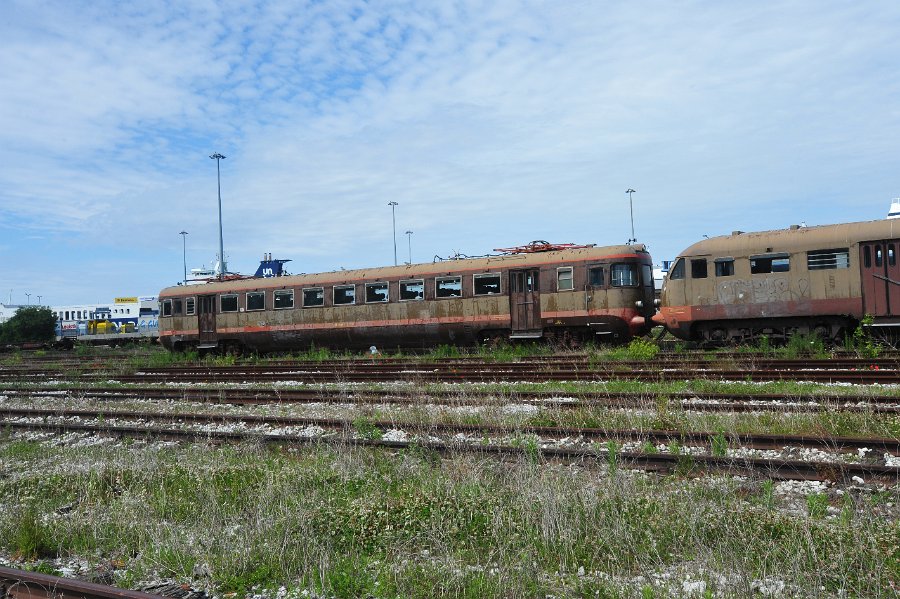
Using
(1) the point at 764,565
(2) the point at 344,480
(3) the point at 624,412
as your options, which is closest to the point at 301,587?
(2) the point at 344,480

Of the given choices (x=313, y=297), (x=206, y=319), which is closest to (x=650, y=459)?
(x=313, y=297)

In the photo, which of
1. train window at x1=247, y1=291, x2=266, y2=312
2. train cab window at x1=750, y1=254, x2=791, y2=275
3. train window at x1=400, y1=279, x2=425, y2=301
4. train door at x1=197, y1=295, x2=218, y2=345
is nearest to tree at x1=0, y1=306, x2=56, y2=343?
train door at x1=197, y1=295, x2=218, y2=345

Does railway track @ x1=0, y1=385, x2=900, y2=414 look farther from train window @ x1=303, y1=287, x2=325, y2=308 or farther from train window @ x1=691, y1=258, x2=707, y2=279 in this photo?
train window @ x1=691, y1=258, x2=707, y2=279

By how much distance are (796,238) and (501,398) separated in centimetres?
1002

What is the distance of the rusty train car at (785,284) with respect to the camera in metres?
16.6

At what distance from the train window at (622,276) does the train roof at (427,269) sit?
34 cm

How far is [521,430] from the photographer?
30.0 feet

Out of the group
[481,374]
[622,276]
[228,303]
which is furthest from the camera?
[228,303]

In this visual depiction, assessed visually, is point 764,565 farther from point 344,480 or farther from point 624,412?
point 624,412

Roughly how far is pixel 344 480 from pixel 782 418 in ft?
18.2

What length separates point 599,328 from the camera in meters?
20.6

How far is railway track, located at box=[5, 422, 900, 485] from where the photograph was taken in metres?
6.55

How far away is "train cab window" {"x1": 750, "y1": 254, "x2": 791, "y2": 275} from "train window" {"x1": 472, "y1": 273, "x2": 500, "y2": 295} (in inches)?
282

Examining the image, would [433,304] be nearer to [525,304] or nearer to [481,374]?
[525,304]
